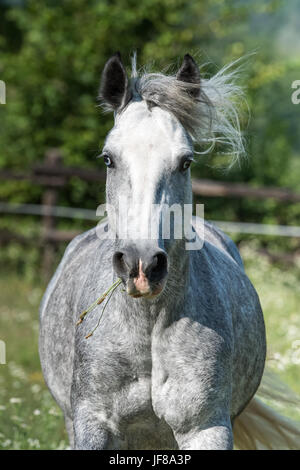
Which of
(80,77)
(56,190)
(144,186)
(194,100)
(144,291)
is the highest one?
(80,77)

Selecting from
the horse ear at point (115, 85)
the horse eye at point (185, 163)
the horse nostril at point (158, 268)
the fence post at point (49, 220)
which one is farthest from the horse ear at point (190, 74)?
the fence post at point (49, 220)

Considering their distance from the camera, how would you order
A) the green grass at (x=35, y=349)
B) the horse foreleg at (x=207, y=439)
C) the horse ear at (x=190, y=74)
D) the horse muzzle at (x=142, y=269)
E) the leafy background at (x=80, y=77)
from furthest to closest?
the leafy background at (x=80, y=77) < the green grass at (x=35, y=349) < the horse ear at (x=190, y=74) < the horse foreleg at (x=207, y=439) < the horse muzzle at (x=142, y=269)

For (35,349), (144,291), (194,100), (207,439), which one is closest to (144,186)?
(144,291)

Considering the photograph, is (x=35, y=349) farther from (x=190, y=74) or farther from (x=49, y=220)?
(x=190, y=74)

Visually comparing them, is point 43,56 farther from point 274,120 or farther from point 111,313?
point 111,313

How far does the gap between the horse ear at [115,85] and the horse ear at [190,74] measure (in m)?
0.22

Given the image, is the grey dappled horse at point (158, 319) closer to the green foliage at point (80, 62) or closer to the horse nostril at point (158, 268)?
the horse nostril at point (158, 268)

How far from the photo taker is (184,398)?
2.64 metres

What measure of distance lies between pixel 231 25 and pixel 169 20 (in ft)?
4.33

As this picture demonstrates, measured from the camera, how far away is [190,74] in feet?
9.11

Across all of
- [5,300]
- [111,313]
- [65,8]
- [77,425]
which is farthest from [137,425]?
[65,8]

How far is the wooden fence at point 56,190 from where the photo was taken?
35.2 feet

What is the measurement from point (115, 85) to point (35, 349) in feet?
17.5

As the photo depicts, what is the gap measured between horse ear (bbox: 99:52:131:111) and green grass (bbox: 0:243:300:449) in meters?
1.96
